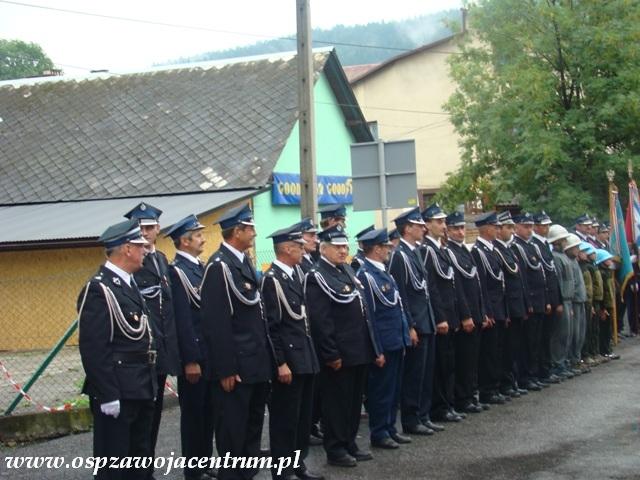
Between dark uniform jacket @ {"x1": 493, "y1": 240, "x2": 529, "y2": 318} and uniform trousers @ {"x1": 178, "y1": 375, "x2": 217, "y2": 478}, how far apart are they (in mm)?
5220

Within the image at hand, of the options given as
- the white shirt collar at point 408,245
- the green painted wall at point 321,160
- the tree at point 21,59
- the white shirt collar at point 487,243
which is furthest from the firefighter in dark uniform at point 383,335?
the tree at point 21,59

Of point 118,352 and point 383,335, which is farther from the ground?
point 118,352

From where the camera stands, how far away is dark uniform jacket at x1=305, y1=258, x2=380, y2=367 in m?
9.16

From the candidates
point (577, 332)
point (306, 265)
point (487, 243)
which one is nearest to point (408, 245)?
point (306, 265)

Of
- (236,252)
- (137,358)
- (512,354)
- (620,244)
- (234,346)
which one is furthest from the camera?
(620,244)

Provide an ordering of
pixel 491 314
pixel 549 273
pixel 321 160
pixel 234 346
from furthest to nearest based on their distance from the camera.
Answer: pixel 321 160 < pixel 549 273 < pixel 491 314 < pixel 234 346

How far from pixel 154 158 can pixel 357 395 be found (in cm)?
1615

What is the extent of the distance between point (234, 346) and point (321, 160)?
1929 centimetres

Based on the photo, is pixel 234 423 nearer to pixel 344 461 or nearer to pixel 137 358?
pixel 137 358

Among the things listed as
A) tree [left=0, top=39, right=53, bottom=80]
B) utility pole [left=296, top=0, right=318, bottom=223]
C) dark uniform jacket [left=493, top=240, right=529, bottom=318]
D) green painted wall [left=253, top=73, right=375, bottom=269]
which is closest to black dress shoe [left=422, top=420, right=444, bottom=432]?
dark uniform jacket [left=493, top=240, right=529, bottom=318]

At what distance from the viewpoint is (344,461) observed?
9.17 meters

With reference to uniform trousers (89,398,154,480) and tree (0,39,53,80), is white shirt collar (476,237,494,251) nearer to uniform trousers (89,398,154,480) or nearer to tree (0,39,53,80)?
uniform trousers (89,398,154,480)

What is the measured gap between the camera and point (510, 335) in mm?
13102

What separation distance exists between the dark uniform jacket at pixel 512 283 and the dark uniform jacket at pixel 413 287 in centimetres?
234
